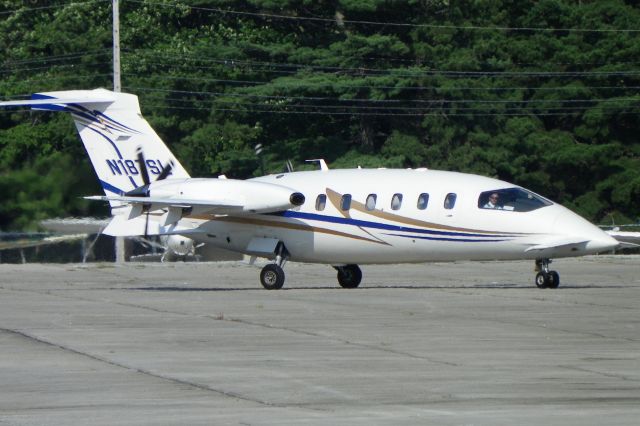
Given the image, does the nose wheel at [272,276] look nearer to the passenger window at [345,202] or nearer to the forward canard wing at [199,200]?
the forward canard wing at [199,200]

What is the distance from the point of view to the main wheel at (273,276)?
2812 cm

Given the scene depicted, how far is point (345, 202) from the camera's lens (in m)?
28.1

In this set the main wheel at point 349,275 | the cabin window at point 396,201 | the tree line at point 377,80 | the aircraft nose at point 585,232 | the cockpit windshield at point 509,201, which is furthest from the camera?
the tree line at point 377,80

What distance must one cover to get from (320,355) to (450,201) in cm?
1108

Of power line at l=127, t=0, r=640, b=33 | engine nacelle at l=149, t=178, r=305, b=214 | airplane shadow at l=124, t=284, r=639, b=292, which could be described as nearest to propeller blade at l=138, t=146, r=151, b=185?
engine nacelle at l=149, t=178, r=305, b=214

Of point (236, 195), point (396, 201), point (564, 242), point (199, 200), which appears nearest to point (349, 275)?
point (396, 201)

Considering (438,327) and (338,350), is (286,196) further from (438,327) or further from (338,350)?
(338,350)

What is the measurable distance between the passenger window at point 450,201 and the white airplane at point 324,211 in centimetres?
2

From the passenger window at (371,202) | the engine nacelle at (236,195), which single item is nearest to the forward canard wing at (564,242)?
the passenger window at (371,202)

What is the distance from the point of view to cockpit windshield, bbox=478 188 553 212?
88.4 feet

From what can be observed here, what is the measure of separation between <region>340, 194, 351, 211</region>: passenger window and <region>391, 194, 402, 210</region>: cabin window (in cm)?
98

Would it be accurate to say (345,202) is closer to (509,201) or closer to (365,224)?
(365,224)

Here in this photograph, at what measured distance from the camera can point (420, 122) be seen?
6197 cm

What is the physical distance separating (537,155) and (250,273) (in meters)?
30.0
